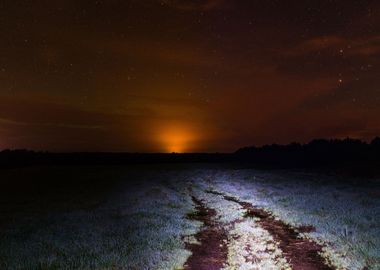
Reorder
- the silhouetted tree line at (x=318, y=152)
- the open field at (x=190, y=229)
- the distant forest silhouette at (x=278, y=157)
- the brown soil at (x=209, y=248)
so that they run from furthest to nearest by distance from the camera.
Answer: the silhouetted tree line at (x=318, y=152) → the distant forest silhouette at (x=278, y=157) → the open field at (x=190, y=229) → the brown soil at (x=209, y=248)

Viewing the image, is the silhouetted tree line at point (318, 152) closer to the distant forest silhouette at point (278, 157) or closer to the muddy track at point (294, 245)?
the distant forest silhouette at point (278, 157)

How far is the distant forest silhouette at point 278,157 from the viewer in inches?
4697

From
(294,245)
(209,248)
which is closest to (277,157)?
(294,245)

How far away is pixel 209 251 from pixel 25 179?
152ft

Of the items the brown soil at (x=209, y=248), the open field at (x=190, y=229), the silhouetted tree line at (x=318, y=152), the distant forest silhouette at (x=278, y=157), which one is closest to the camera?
the brown soil at (x=209, y=248)

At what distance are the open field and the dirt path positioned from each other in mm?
43

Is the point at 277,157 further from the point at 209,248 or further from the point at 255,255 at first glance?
the point at 255,255

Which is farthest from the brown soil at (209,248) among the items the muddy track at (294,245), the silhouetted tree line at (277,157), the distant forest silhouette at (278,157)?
the silhouetted tree line at (277,157)

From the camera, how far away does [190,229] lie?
2291 cm

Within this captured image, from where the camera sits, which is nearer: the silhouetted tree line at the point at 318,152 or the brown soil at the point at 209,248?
the brown soil at the point at 209,248

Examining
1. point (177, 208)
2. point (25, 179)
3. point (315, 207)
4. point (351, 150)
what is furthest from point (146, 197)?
point (351, 150)

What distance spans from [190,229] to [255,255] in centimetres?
668

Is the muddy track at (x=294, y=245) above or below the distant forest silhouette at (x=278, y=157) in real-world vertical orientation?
below

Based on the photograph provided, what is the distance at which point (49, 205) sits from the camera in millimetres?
33906
